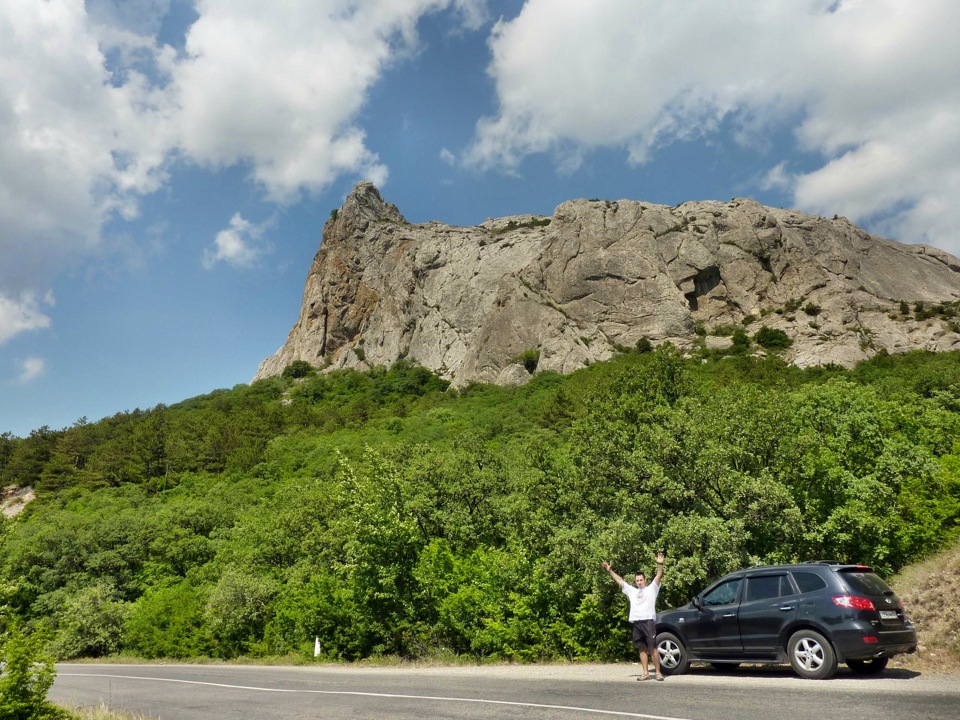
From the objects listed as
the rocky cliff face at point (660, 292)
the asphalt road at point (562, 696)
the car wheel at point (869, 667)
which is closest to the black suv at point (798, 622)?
the car wheel at point (869, 667)

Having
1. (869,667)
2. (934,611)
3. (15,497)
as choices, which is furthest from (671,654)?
(15,497)

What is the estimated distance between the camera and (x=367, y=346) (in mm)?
137750

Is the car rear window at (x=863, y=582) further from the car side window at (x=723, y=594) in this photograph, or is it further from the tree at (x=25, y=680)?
the tree at (x=25, y=680)

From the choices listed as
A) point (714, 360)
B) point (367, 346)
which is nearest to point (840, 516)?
point (714, 360)

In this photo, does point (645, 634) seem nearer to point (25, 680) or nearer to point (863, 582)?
point (863, 582)

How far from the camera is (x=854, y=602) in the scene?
972cm

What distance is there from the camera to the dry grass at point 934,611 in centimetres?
1070

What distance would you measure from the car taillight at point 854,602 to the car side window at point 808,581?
33 centimetres

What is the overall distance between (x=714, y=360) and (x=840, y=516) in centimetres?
7291

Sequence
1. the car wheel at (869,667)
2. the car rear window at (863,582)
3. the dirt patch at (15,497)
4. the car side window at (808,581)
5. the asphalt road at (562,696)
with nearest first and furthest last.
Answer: the asphalt road at (562,696)
the car rear window at (863,582)
the car side window at (808,581)
the car wheel at (869,667)
the dirt patch at (15,497)

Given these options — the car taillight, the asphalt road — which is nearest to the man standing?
the asphalt road

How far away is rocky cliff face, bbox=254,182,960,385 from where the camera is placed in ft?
320

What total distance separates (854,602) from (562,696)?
4937mm

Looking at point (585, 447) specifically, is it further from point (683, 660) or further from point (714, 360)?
point (714, 360)
